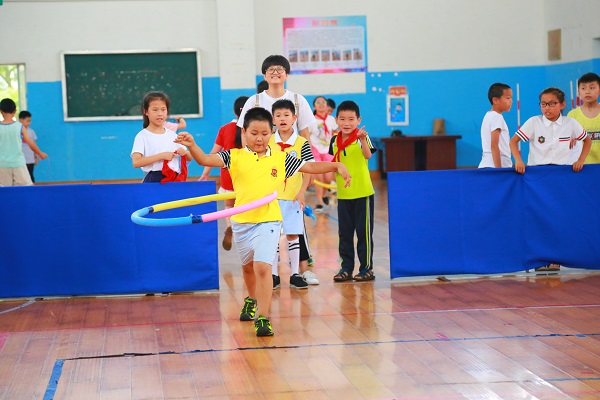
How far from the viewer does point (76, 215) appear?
727 cm

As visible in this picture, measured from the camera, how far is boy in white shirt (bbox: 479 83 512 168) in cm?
827

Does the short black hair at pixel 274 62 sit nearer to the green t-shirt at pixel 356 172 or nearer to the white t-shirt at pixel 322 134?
the green t-shirt at pixel 356 172

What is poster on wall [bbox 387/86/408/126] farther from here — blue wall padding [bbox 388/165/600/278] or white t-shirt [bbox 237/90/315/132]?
white t-shirt [bbox 237/90/315/132]

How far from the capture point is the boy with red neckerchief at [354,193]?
25.3 feet

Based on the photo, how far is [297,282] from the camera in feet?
25.1

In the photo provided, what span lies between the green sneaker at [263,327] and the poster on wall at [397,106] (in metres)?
14.4

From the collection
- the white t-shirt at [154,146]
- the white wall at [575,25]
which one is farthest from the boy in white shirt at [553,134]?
the white wall at [575,25]

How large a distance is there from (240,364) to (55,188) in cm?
283

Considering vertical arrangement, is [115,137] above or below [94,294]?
above

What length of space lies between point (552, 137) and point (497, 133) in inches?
20.5

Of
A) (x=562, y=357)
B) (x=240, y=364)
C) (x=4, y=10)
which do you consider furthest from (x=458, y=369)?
(x=4, y=10)

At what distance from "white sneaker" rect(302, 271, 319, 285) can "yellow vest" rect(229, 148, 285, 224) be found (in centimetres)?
175

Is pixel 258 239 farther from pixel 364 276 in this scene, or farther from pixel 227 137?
pixel 227 137

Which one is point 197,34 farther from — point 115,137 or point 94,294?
point 94,294
